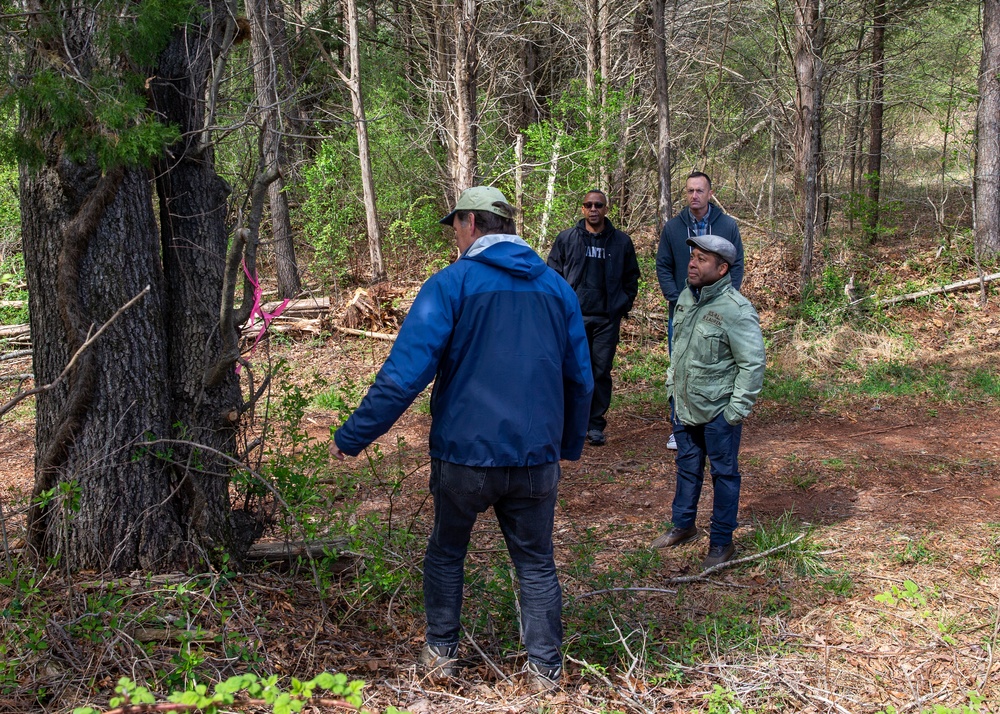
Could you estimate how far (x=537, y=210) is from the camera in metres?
11.0

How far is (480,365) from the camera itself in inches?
127

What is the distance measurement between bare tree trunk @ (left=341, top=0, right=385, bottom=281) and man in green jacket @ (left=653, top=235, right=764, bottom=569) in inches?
340

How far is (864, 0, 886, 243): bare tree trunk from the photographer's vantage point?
12.7 metres

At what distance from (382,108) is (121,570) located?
10.4m

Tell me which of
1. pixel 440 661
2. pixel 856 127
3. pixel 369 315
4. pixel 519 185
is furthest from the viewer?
pixel 856 127

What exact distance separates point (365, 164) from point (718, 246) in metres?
9.21

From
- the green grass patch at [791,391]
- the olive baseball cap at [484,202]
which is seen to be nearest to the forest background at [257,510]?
the green grass patch at [791,391]

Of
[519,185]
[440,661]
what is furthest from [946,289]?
[440,661]

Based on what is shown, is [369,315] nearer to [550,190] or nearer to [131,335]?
[550,190]

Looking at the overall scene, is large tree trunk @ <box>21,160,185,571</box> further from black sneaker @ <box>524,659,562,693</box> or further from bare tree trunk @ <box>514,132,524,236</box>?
bare tree trunk @ <box>514,132,524,236</box>

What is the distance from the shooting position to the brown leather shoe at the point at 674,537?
4938mm

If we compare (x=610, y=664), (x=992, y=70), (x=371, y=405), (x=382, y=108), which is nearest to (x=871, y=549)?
(x=610, y=664)

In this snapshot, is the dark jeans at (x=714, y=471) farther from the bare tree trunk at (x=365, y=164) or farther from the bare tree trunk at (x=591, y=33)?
the bare tree trunk at (x=591, y=33)

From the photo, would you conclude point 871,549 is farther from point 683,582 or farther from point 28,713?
point 28,713
